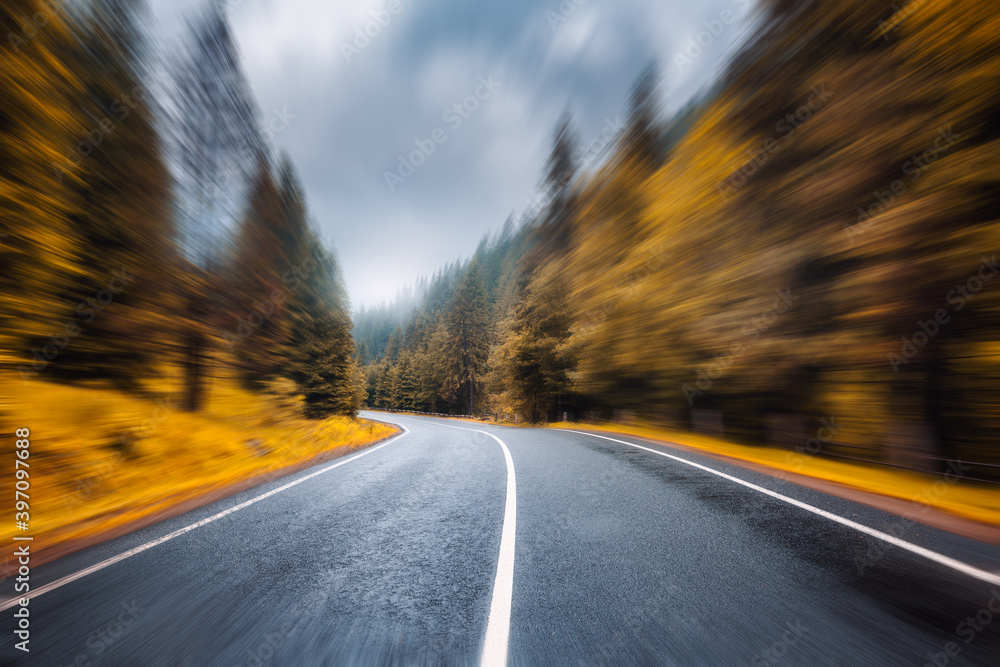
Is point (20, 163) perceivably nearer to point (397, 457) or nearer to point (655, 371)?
point (397, 457)

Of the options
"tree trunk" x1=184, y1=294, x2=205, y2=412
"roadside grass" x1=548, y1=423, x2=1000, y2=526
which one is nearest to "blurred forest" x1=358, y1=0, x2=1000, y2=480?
"roadside grass" x1=548, y1=423, x2=1000, y2=526

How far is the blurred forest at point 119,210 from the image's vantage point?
5.68 meters

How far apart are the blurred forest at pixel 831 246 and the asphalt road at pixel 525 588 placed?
4.26m

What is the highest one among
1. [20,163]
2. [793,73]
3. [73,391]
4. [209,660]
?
[793,73]

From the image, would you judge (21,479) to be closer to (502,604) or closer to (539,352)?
(502,604)

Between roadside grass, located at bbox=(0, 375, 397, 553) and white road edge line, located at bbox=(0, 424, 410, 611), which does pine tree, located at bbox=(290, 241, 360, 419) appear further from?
white road edge line, located at bbox=(0, 424, 410, 611)

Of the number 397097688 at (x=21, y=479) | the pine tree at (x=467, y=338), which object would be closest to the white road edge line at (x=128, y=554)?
the number 397097688 at (x=21, y=479)

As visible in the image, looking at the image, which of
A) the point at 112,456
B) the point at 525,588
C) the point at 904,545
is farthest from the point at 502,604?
the point at 112,456

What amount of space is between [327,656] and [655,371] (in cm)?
1435

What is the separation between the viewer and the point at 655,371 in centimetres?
1444

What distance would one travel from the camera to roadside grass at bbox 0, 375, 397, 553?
14.9 ft

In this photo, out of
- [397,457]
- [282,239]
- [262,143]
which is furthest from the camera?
[282,239]

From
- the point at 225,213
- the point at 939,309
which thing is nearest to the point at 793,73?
the point at 939,309

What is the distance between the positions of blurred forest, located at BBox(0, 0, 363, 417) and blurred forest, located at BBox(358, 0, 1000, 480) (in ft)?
2.89
